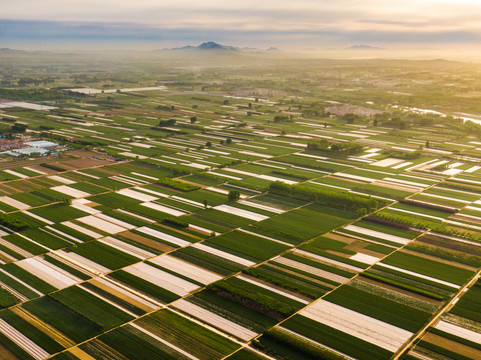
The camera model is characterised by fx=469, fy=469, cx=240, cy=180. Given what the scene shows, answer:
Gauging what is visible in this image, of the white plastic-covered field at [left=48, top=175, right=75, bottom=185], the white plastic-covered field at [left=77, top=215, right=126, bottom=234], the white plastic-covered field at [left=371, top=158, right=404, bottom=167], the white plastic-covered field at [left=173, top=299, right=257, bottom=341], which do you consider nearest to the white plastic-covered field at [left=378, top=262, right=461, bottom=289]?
the white plastic-covered field at [left=173, top=299, right=257, bottom=341]

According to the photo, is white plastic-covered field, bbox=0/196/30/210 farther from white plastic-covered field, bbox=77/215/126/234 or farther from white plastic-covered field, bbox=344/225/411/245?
white plastic-covered field, bbox=344/225/411/245

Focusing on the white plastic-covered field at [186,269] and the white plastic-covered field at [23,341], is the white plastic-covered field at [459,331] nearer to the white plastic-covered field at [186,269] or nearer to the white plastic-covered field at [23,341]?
the white plastic-covered field at [186,269]

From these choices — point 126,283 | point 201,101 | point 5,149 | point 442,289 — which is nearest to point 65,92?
point 201,101

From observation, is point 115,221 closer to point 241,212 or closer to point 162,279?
point 241,212

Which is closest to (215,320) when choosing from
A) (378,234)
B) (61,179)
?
(378,234)

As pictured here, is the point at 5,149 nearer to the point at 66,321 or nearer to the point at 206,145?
the point at 206,145

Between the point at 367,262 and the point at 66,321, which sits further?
the point at 367,262

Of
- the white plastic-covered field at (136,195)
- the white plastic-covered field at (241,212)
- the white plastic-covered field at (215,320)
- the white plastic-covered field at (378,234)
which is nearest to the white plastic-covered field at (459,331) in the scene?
the white plastic-covered field at (215,320)
